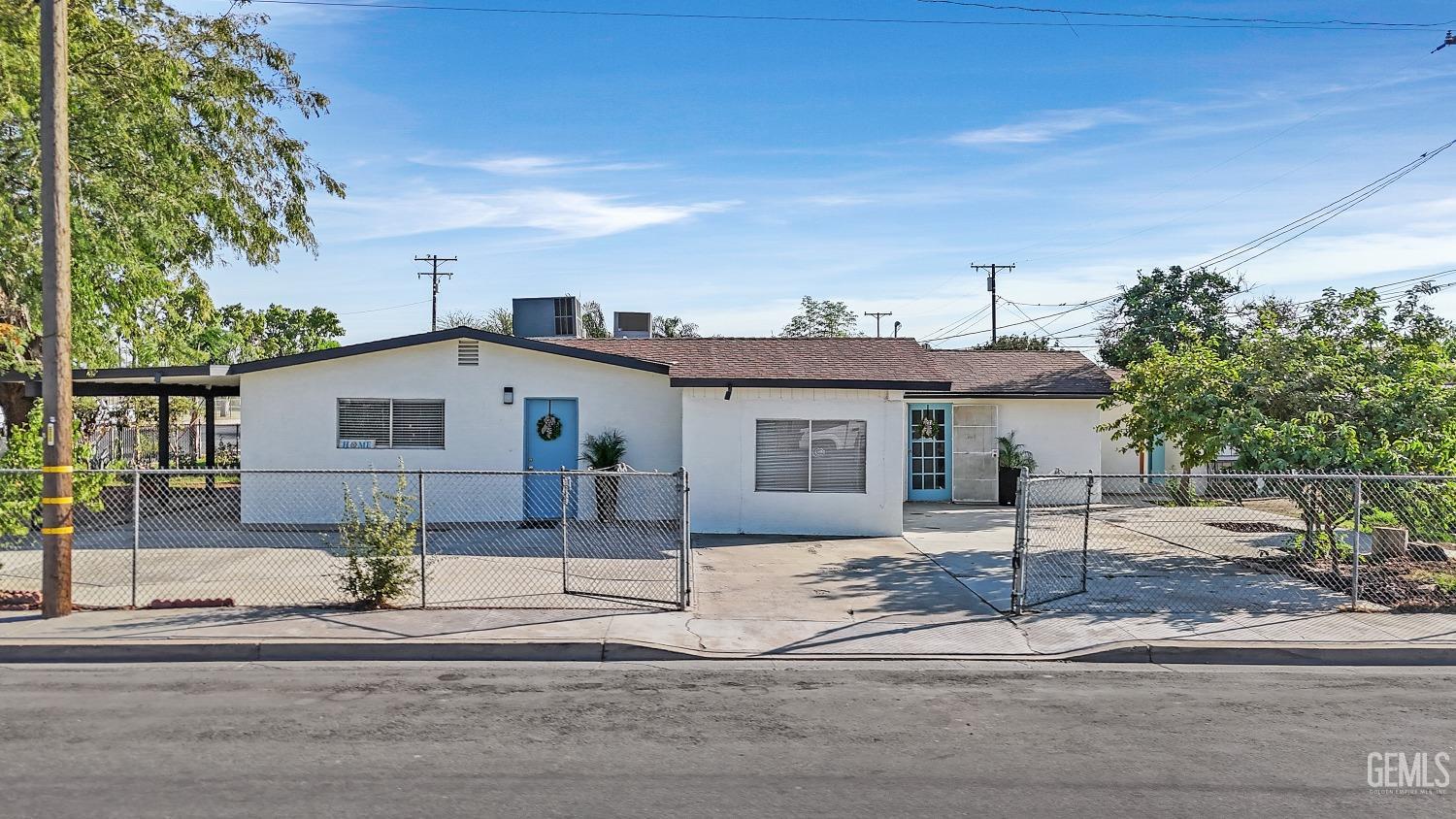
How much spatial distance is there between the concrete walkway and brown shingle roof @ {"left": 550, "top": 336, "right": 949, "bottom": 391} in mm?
5364

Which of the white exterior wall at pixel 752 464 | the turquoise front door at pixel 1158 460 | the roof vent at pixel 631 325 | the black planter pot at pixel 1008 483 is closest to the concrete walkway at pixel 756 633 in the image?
the white exterior wall at pixel 752 464

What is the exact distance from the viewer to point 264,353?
53.3 meters

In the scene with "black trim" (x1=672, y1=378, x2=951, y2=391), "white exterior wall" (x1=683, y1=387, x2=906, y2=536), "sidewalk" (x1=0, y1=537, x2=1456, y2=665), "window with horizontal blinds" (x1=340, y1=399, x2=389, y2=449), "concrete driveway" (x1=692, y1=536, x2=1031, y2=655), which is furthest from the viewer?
"window with horizontal blinds" (x1=340, y1=399, x2=389, y2=449)

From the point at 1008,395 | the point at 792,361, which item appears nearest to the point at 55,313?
the point at 792,361

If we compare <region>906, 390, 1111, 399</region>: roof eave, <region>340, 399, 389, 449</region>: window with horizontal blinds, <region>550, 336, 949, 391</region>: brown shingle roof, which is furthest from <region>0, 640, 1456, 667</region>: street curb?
<region>906, 390, 1111, 399</region>: roof eave

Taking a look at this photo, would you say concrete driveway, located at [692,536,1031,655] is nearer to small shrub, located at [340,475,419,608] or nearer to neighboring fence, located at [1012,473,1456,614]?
neighboring fence, located at [1012,473,1456,614]

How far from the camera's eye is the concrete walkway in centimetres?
912

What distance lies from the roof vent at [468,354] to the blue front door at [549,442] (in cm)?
115

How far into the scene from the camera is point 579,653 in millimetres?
9219

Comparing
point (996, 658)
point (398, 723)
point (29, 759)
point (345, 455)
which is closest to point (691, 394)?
point (345, 455)

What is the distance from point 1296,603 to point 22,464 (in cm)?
→ 1477

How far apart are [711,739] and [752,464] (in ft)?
34.6

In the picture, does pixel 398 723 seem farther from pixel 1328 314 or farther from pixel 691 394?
pixel 1328 314

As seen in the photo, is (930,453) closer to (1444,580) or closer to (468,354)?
(468,354)
